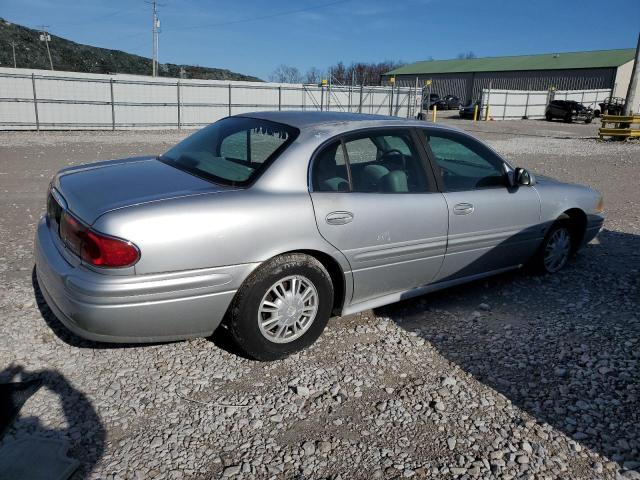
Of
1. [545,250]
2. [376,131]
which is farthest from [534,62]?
[376,131]

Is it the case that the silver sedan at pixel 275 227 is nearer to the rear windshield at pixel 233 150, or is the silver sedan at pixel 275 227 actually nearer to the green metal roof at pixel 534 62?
the rear windshield at pixel 233 150

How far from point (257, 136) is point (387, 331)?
168 centimetres

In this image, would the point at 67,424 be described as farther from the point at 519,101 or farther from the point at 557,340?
the point at 519,101

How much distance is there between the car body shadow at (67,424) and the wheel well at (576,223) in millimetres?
4326

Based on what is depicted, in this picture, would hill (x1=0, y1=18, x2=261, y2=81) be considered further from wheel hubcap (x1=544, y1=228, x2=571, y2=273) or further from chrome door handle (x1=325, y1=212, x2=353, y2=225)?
chrome door handle (x1=325, y1=212, x2=353, y2=225)

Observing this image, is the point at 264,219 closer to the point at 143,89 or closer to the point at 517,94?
the point at 143,89

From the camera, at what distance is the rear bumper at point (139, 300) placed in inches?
109

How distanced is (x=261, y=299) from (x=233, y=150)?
45.7 inches

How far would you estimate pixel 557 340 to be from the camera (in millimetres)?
3822

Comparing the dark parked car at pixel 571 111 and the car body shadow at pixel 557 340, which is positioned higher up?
the dark parked car at pixel 571 111

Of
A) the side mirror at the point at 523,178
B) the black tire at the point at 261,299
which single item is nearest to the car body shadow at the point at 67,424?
the black tire at the point at 261,299

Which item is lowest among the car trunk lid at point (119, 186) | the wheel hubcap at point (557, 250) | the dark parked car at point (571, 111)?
the wheel hubcap at point (557, 250)

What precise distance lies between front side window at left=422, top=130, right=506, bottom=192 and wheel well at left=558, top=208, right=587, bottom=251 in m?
1.11

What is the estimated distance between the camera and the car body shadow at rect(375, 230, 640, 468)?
2934 mm
